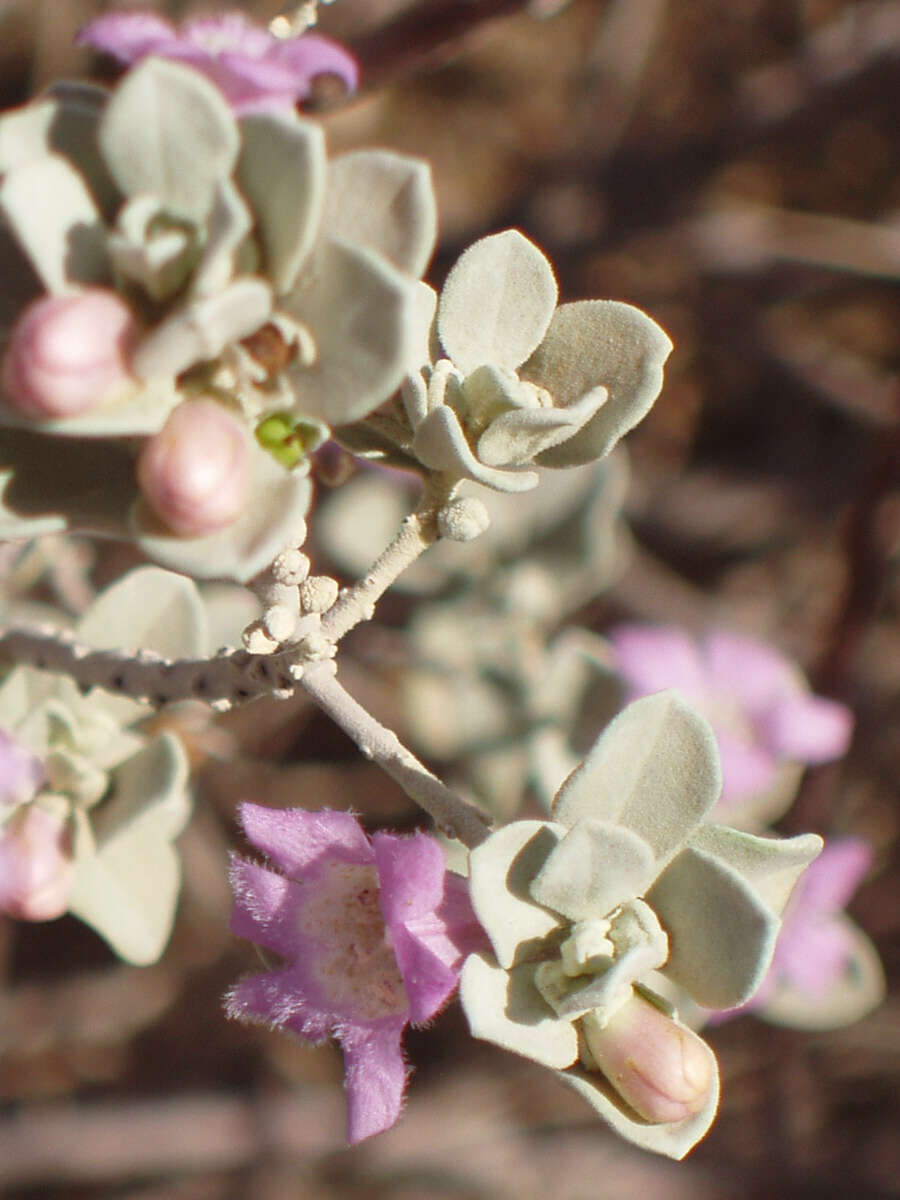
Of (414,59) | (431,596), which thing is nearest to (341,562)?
(431,596)

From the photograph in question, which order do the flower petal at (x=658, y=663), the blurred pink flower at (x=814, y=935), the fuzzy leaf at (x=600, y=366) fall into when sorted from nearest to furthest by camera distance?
the fuzzy leaf at (x=600, y=366) → the blurred pink flower at (x=814, y=935) → the flower petal at (x=658, y=663)

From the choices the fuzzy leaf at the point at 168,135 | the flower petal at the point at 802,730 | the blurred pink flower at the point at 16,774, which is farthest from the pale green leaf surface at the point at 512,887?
the flower petal at the point at 802,730

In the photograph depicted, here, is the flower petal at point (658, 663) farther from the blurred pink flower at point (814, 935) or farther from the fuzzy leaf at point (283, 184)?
the fuzzy leaf at point (283, 184)

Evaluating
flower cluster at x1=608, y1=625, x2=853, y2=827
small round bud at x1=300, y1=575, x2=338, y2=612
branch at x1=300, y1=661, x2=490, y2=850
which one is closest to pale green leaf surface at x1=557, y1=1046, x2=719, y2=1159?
branch at x1=300, y1=661, x2=490, y2=850

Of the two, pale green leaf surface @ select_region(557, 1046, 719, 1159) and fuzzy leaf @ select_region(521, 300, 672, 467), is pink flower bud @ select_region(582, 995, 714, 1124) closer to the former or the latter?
pale green leaf surface @ select_region(557, 1046, 719, 1159)

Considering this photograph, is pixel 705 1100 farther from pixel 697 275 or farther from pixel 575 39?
pixel 575 39
